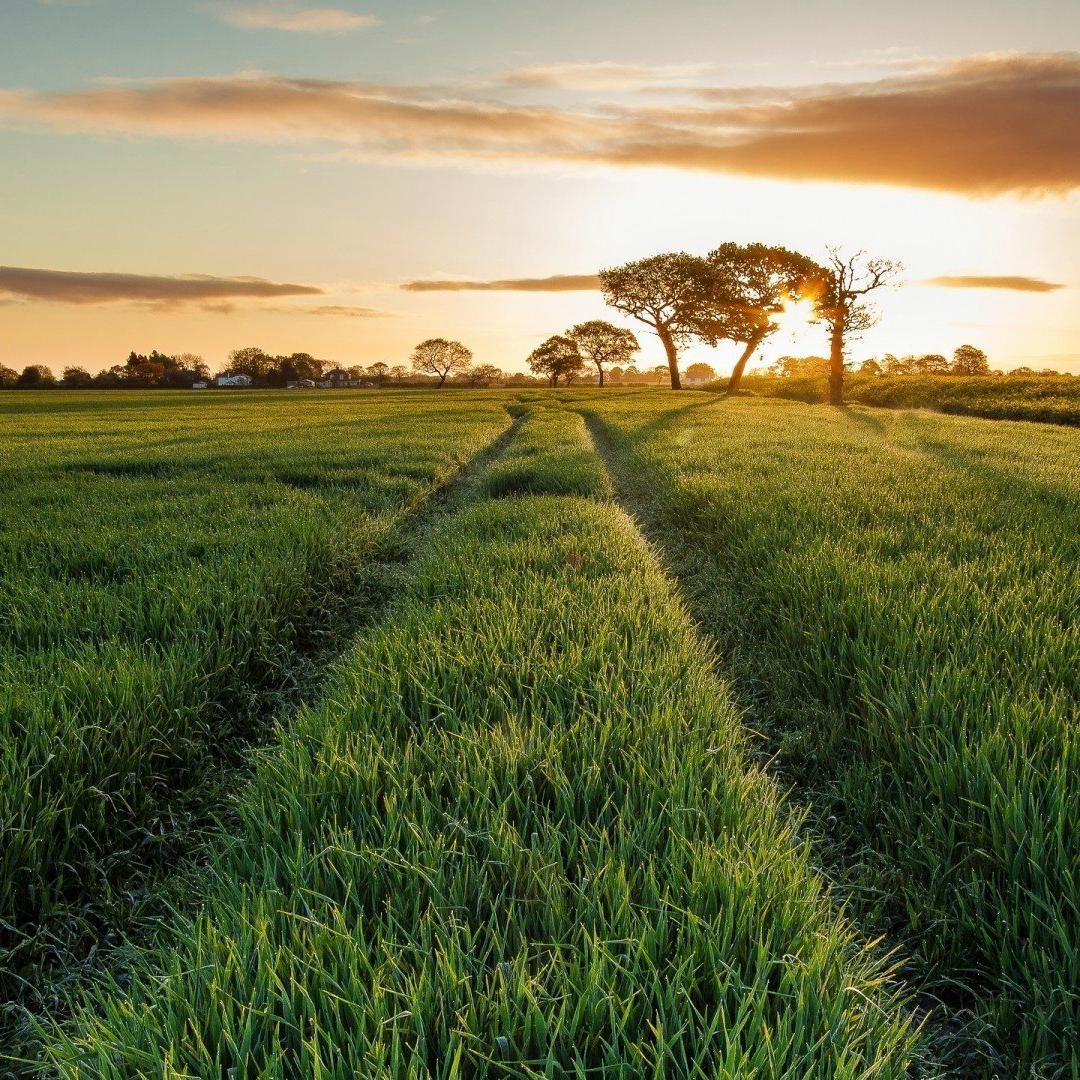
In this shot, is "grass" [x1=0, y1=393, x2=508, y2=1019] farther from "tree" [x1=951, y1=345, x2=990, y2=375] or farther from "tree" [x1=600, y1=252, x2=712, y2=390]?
"tree" [x1=951, y1=345, x2=990, y2=375]

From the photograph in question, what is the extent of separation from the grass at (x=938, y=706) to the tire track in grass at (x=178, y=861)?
2.45 meters

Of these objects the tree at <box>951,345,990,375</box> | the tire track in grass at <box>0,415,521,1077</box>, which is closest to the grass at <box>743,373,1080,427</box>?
the tire track in grass at <box>0,415,521,1077</box>

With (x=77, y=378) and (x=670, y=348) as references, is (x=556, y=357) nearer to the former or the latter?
(x=670, y=348)

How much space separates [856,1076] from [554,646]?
248cm

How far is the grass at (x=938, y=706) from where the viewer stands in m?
2.14

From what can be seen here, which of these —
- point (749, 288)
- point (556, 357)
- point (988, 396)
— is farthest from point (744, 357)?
point (556, 357)

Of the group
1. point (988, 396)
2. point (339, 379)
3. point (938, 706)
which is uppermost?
point (339, 379)

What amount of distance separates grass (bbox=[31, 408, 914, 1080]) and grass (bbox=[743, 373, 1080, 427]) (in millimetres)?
31713

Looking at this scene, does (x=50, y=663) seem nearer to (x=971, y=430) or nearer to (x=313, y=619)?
(x=313, y=619)

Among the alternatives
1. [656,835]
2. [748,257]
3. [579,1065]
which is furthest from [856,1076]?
[748,257]

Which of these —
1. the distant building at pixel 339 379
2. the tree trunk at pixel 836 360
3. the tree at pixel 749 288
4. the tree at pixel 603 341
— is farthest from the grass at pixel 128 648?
the distant building at pixel 339 379

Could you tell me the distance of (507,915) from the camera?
6.10ft

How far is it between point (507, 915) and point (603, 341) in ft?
322

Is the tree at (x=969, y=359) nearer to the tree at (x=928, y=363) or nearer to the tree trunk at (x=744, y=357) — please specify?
the tree at (x=928, y=363)
